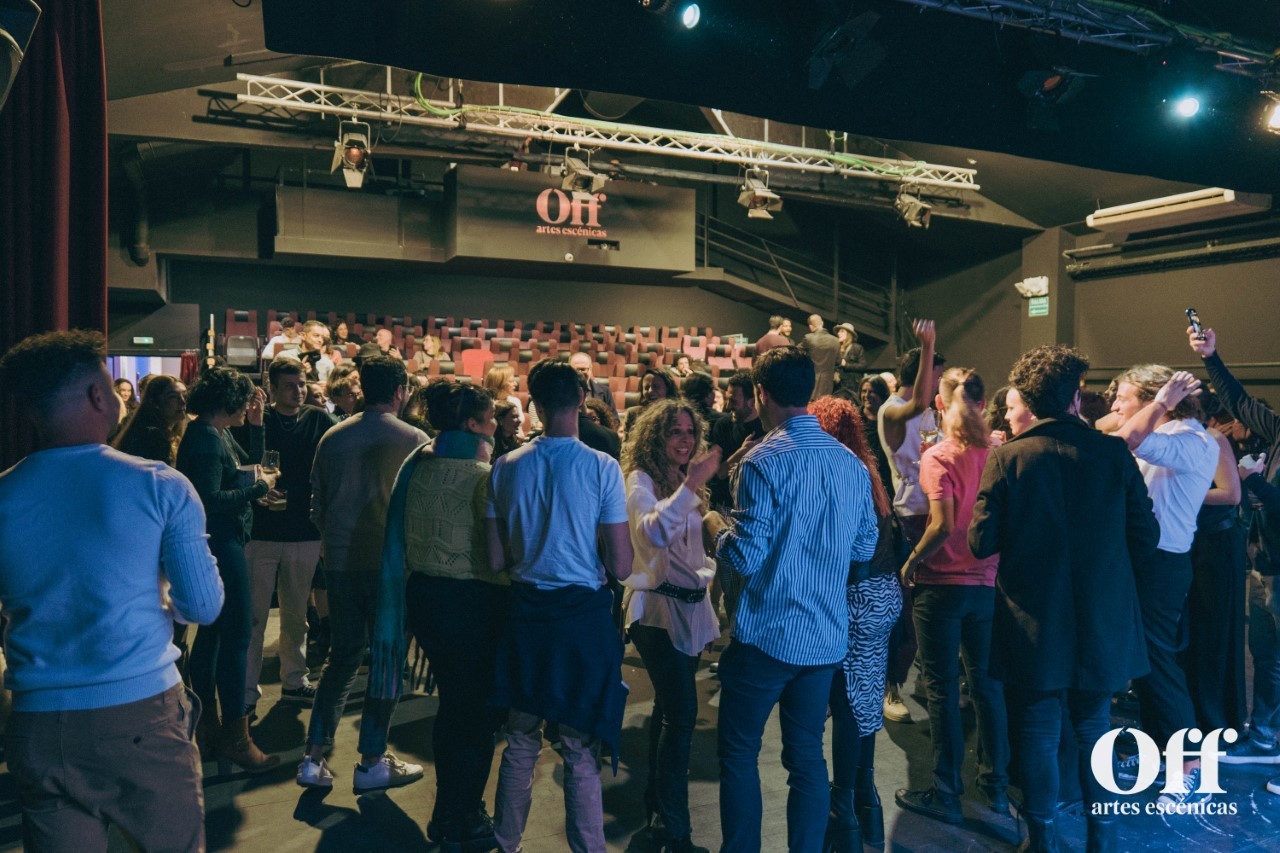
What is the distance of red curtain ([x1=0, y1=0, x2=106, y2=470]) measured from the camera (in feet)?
9.97

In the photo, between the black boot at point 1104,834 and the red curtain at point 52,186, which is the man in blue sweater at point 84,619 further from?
the black boot at point 1104,834

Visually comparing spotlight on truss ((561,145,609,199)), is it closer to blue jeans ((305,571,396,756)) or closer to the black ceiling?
the black ceiling

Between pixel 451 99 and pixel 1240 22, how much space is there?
7.87 metres

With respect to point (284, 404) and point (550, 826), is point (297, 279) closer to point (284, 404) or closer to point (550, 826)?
point (284, 404)

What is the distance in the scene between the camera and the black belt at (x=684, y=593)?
9.09ft

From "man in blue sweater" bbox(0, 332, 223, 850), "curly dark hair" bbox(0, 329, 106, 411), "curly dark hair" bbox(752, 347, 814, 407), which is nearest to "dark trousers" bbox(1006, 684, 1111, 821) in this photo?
"curly dark hair" bbox(752, 347, 814, 407)

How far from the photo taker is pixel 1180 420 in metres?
3.40

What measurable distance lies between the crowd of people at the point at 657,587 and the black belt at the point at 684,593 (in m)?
0.01

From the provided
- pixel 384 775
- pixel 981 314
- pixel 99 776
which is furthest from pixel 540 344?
pixel 99 776

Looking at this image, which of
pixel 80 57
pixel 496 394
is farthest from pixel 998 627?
pixel 80 57

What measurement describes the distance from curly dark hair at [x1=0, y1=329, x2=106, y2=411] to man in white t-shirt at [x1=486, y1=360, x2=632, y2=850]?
3.79 feet

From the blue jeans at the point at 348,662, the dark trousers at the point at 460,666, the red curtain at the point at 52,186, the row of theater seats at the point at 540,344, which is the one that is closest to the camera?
the dark trousers at the point at 460,666

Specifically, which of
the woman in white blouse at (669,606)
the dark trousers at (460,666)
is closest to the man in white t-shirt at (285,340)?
the dark trousers at (460,666)

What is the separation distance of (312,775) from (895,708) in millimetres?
2572
